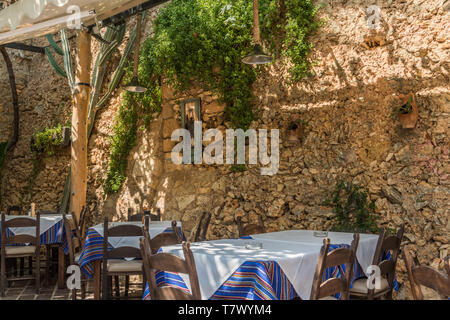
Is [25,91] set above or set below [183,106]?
above

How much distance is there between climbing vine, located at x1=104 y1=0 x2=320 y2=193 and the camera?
18.7 feet

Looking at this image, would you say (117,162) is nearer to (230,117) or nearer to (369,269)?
(230,117)

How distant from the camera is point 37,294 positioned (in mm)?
4852

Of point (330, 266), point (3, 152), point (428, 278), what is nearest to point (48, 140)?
point (3, 152)

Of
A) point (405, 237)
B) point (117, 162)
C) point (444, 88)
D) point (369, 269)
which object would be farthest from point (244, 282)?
point (117, 162)

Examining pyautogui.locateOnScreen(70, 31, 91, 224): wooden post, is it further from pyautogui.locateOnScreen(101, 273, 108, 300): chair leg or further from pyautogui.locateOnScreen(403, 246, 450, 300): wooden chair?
pyautogui.locateOnScreen(403, 246, 450, 300): wooden chair

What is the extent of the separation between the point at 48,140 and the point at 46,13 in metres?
4.25

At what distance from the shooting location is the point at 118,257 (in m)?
3.54

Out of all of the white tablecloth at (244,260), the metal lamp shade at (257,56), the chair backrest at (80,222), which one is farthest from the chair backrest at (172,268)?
the metal lamp shade at (257,56)

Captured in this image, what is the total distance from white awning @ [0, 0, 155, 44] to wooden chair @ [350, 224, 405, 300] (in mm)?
4058

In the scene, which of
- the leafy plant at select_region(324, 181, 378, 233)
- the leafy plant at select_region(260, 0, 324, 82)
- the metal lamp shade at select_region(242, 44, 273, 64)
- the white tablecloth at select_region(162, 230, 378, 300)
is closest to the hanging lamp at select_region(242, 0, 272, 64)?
the metal lamp shade at select_region(242, 44, 273, 64)

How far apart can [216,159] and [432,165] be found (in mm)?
3043

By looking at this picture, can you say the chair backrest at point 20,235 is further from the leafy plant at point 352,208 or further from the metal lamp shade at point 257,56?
the leafy plant at point 352,208

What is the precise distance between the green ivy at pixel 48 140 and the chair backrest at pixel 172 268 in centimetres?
671
